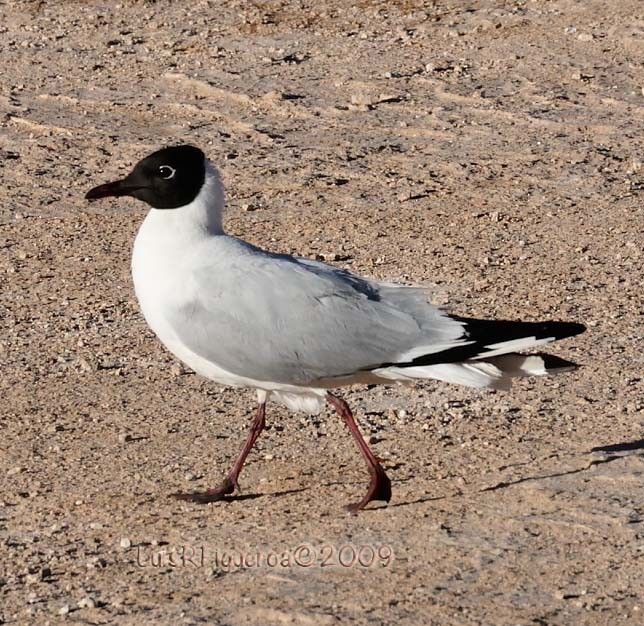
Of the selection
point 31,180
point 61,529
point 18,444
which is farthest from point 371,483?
point 31,180

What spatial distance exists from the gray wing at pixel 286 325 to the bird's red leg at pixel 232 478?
1.23ft

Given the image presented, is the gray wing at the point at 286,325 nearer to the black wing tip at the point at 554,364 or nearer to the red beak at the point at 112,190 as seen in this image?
the black wing tip at the point at 554,364

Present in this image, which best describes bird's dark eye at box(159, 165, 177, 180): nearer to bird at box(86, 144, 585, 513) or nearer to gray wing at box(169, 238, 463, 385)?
bird at box(86, 144, 585, 513)

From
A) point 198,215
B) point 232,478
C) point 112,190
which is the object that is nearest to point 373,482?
point 232,478

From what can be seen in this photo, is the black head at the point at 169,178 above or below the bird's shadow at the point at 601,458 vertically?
above

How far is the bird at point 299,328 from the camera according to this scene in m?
Result: 6.20

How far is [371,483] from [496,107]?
5.55m

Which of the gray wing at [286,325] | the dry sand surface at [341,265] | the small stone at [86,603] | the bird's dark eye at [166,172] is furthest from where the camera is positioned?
the bird's dark eye at [166,172]

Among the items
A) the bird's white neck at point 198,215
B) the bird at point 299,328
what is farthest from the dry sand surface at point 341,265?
the bird's white neck at point 198,215

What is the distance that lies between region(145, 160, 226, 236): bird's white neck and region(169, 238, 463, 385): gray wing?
185 mm

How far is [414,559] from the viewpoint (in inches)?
229

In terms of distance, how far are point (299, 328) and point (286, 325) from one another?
5 centimetres

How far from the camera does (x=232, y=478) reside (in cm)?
647

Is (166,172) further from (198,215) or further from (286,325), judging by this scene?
(286,325)
